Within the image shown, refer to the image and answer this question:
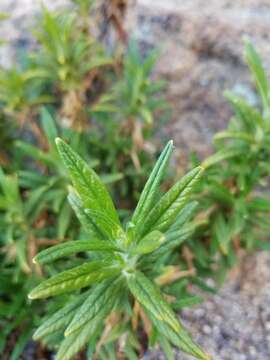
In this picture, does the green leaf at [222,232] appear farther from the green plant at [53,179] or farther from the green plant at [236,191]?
the green plant at [53,179]

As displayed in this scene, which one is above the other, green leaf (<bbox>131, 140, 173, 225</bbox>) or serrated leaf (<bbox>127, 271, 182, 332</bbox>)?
green leaf (<bbox>131, 140, 173, 225</bbox>)

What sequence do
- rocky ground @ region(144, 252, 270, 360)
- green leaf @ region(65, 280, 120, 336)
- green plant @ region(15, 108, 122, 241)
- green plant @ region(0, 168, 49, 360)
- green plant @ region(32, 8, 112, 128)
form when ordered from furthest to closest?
1. green plant @ region(32, 8, 112, 128)
2. green plant @ region(15, 108, 122, 241)
3. green plant @ region(0, 168, 49, 360)
4. rocky ground @ region(144, 252, 270, 360)
5. green leaf @ region(65, 280, 120, 336)

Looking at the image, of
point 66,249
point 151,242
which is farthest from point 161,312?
point 66,249

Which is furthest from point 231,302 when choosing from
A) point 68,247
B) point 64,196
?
point 68,247

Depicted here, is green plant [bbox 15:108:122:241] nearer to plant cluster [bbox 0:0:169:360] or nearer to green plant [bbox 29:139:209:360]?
plant cluster [bbox 0:0:169:360]

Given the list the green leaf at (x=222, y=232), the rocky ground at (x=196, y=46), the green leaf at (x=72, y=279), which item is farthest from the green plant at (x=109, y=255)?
the rocky ground at (x=196, y=46)

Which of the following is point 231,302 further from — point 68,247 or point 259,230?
point 68,247

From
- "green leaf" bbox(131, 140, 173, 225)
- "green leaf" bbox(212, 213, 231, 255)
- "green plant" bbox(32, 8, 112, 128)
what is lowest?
"green leaf" bbox(212, 213, 231, 255)

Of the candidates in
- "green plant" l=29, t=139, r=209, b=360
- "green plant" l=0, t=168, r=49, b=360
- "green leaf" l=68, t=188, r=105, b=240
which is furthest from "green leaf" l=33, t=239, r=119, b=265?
"green plant" l=0, t=168, r=49, b=360
